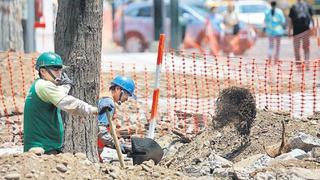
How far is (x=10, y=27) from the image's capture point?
19.6 meters

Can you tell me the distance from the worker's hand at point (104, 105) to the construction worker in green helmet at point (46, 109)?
0.65 meters

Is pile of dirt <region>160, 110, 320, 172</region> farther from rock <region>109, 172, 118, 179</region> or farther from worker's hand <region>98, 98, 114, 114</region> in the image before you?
rock <region>109, 172, 118, 179</region>

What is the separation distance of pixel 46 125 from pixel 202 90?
7.11 metres

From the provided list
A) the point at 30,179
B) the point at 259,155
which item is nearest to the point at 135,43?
the point at 259,155

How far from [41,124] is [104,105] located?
1048 millimetres

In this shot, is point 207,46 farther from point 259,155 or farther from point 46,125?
point 46,125

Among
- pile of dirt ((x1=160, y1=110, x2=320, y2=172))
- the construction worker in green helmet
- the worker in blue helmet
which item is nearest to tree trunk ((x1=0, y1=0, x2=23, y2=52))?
pile of dirt ((x1=160, y1=110, x2=320, y2=172))

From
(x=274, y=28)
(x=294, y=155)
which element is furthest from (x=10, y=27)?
(x=294, y=155)

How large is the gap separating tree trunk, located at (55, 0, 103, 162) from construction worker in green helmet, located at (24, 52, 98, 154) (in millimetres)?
623

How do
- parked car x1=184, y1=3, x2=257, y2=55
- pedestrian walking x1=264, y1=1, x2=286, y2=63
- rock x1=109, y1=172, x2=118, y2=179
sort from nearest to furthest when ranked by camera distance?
1. rock x1=109, y1=172, x2=118, y2=179
2. pedestrian walking x1=264, y1=1, x2=286, y2=63
3. parked car x1=184, y1=3, x2=257, y2=55

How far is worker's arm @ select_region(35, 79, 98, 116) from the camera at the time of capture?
27.9ft

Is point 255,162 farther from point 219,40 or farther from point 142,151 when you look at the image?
point 219,40

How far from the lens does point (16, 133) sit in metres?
13.0

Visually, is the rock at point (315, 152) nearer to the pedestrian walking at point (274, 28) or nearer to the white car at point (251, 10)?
the pedestrian walking at point (274, 28)
